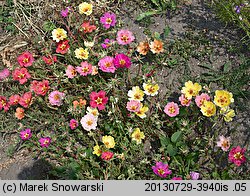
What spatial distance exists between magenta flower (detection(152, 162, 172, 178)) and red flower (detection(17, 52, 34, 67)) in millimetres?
1316

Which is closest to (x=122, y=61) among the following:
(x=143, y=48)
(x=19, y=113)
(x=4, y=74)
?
(x=143, y=48)

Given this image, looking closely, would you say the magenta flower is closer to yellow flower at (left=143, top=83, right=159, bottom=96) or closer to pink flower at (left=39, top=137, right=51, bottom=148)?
yellow flower at (left=143, top=83, right=159, bottom=96)

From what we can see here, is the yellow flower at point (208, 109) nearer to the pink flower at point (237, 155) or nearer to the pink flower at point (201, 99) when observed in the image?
the pink flower at point (201, 99)

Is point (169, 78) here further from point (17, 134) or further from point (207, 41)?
point (17, 134)

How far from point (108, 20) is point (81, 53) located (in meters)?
0.41

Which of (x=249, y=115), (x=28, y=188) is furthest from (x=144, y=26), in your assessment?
(x=28, y=188)

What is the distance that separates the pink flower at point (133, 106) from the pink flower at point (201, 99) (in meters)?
0.40

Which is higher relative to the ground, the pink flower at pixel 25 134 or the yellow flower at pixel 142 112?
the yellow flower at pixel 142 112

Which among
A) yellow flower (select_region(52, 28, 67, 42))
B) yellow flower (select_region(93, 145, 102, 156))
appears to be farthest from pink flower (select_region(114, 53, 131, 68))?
yellow flower (select_region(93, 145, 102, 156))

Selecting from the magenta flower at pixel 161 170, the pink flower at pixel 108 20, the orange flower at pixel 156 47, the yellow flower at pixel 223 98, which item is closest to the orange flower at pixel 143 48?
the orange flower at pixel 156 47

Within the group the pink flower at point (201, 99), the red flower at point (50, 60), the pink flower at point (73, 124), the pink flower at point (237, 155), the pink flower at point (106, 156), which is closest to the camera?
the pink flower at point (237, 155)

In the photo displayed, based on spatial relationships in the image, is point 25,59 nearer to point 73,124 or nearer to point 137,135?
point 73,124

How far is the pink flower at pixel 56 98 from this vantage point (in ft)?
9.97

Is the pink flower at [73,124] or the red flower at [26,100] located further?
the red flower at [26,100]
